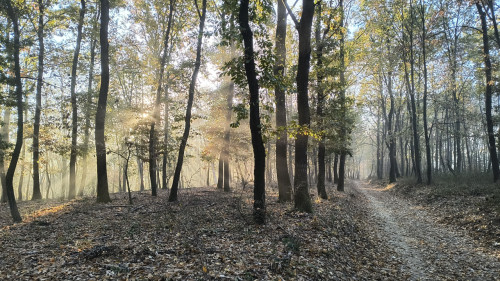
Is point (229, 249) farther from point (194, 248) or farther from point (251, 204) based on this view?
point (251, 204)

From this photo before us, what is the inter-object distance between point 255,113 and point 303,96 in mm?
3114

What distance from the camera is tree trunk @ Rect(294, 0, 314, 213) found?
383 inches

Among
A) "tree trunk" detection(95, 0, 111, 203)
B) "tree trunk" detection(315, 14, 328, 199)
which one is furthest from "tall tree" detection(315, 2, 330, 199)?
"tree trunk" detection(95, 0, 111, 203)

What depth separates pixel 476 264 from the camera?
22.8 ft

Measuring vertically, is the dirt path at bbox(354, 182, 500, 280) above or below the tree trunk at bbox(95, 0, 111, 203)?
below

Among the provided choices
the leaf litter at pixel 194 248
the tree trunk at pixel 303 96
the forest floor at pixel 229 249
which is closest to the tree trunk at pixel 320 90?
the tree trunk at pixel 303 96

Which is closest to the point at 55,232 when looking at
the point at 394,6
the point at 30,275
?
the point at 30,275

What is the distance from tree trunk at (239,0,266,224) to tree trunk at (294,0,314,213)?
7.28ft

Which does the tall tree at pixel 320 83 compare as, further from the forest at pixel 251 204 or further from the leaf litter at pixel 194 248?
the leaf litter at pixel 194 248

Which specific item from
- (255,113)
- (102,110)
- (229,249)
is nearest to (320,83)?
(255,113)

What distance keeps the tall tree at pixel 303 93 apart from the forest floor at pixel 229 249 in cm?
79

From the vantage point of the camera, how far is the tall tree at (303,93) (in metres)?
9.73

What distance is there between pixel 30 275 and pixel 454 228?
13671 mm

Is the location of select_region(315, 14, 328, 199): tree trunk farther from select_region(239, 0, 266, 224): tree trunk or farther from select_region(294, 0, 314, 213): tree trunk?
select_region(239, 0, 266, 224): tree trunk
